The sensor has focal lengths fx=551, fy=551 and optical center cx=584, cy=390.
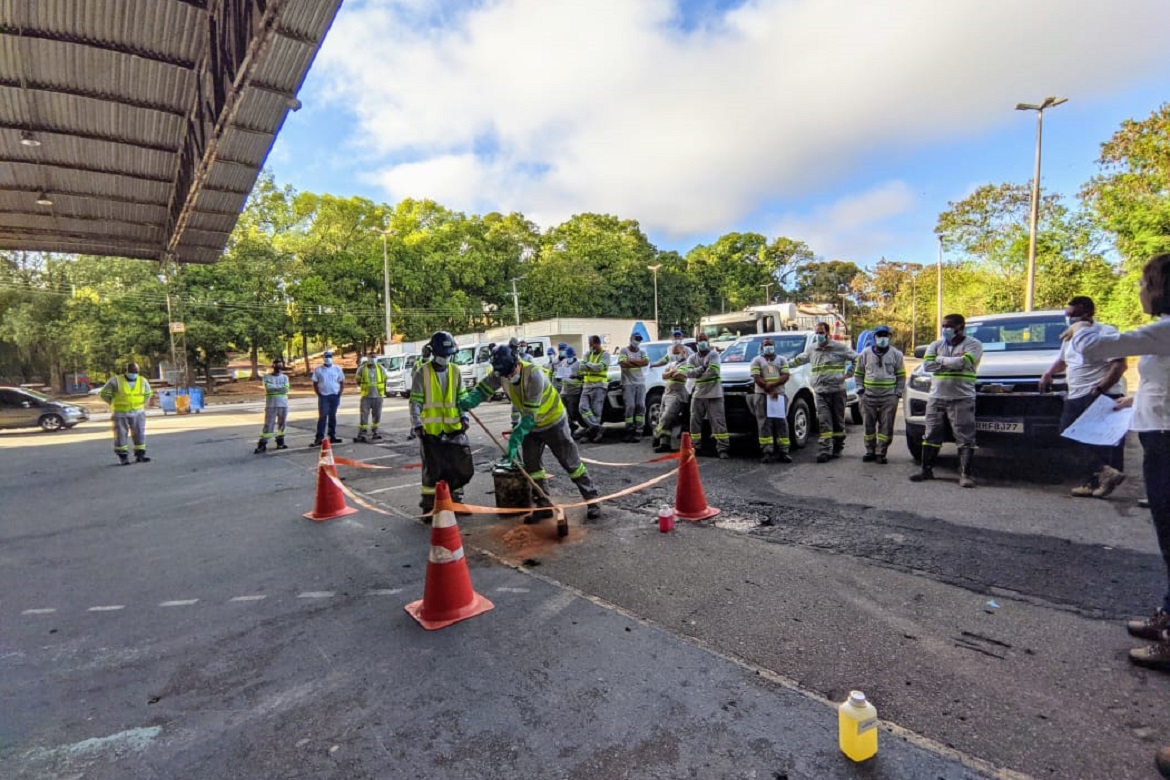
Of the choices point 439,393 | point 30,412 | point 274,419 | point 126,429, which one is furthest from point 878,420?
point 30,412

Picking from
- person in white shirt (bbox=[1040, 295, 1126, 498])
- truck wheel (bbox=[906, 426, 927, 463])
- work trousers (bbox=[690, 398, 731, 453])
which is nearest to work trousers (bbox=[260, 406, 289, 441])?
work trousers (bbox=[690, 398, 731, 453])

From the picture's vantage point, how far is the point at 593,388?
31.8ft

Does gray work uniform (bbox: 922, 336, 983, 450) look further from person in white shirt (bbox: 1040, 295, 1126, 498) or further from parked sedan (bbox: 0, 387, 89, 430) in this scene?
parked sedan (bbox: 0, 387, 89, 430)

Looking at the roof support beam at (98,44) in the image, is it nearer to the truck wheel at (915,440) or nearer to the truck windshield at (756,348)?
the truck windshield at (756,348)

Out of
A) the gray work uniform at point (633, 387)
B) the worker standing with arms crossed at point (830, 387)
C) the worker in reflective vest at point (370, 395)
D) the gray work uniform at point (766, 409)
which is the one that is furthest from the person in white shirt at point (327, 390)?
the worker standing with arms crossed at point (830, 387)

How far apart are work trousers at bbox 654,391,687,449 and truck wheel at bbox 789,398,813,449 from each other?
1.59 meters

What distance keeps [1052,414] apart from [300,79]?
384 inches

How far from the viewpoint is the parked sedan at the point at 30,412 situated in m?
16.5

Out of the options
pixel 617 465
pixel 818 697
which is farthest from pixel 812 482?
pixel 818 697

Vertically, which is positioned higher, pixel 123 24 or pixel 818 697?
pixel 123 24

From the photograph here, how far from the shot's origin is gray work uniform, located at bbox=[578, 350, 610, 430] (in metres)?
9.52

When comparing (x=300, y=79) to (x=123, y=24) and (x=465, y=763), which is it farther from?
(x=465, y=763)

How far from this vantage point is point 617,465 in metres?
7.23

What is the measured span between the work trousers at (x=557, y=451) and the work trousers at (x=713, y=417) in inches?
117
